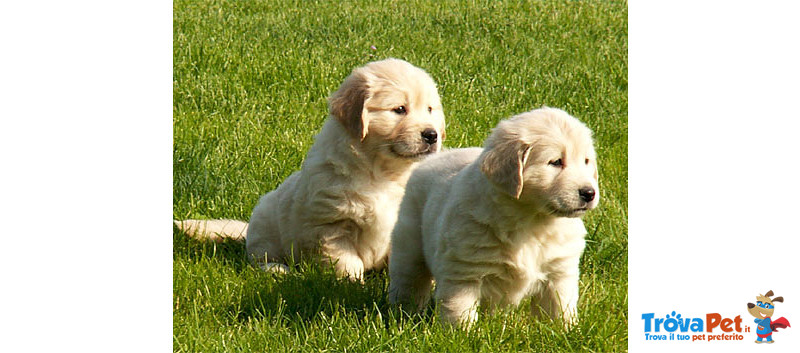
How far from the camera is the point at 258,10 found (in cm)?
1047

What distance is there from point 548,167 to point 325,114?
13.0ft

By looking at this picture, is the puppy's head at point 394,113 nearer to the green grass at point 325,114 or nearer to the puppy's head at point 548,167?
the green grass at point 325,114

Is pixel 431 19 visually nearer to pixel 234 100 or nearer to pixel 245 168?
pixel 234 100

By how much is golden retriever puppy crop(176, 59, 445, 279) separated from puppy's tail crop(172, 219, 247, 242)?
0.49 m

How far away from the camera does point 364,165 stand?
497 cm

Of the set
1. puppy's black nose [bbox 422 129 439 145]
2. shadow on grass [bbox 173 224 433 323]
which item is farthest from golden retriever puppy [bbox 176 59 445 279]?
shadow on grass [bbox 173 224 433 323]

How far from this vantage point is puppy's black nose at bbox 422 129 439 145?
4.75 metres

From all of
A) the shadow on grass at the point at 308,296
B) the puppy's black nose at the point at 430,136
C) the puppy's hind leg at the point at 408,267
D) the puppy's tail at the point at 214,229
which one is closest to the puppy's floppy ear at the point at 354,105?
the puppy's black nose at the point at 430,136

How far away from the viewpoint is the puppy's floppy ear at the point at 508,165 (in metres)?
3.68

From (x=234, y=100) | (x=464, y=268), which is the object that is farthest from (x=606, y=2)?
(x=464, y=268)
